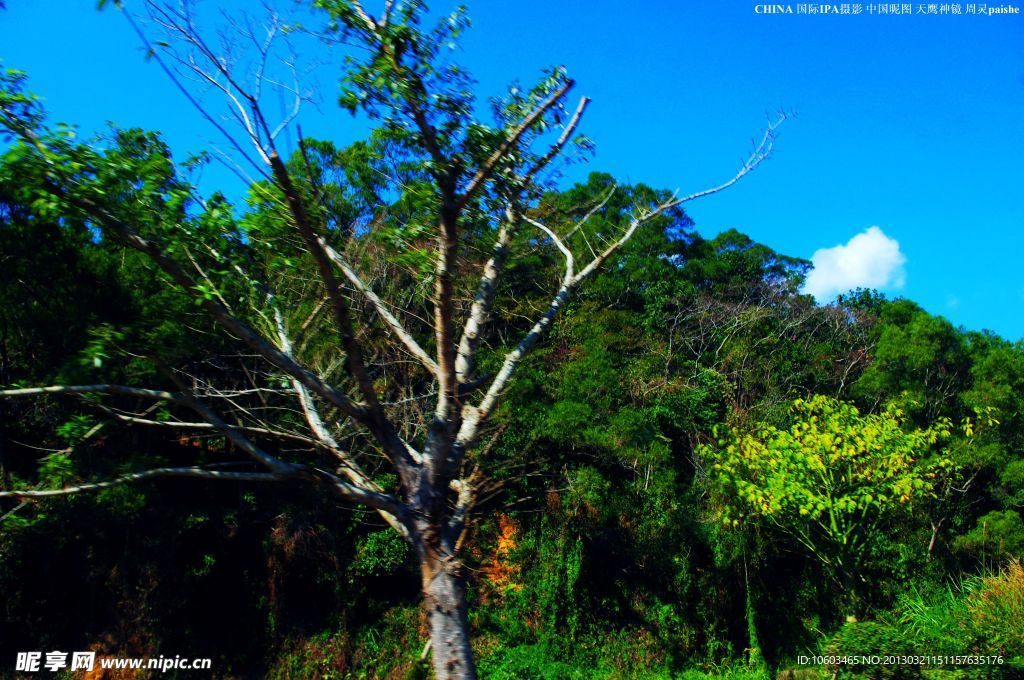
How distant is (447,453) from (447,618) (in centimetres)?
89

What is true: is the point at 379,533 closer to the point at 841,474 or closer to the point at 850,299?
the point at 841,474

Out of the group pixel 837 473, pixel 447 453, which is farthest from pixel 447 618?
pixel 837 473

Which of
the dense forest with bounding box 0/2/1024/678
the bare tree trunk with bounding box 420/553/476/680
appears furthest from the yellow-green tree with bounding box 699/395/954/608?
the bare tree trunk with bounding box 420/553/476/680

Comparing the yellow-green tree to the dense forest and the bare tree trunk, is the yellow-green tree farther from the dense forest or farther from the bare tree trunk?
the bare tree trunk

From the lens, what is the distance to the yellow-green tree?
35.1 ft

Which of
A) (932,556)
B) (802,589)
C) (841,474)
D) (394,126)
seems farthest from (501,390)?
(932,556)

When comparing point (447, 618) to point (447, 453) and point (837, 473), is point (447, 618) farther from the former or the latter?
point (837, 473)

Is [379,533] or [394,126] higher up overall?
[394,126]

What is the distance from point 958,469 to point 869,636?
22.1ft

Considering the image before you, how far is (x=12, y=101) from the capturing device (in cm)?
334

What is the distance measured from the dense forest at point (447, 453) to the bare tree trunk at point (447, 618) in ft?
0.11

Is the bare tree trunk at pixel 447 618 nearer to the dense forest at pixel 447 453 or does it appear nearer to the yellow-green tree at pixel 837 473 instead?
the dense forest at pixel 447 453

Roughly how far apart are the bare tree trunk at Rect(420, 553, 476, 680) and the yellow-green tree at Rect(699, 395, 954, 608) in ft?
27.5

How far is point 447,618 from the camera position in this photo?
3627 millimetres
